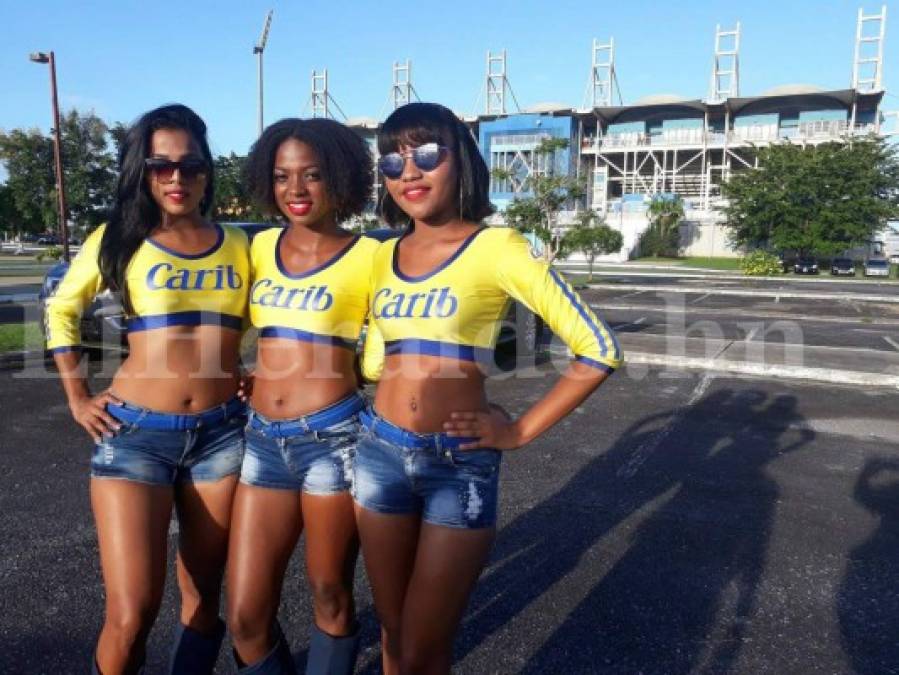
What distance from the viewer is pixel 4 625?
128 inches

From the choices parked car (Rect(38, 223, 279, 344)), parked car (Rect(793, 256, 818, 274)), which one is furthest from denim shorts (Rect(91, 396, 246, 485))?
parked car (Rect(793, 256, 818, 274))

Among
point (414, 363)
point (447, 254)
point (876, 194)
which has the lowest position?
point (414, 363)

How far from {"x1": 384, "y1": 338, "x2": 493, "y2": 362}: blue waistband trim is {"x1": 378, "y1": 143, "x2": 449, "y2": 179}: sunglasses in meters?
0.55

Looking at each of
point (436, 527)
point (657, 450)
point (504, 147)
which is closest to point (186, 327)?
point (436, 527)

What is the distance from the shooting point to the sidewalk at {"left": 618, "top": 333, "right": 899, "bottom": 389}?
370 inches

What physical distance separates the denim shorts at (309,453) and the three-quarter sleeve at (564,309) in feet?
2.46

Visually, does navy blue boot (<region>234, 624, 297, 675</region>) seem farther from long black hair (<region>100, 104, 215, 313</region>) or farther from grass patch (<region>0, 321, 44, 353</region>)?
grass patch (<region>0, 321, 44, 353</region>)

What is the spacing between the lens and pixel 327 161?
8.62 feet

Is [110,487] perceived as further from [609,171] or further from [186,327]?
[609,171]

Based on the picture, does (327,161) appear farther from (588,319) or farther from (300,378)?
(588,319)

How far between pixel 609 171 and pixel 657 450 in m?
71.6

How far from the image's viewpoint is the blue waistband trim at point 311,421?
2404mm

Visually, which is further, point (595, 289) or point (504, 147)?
point (504, 147)

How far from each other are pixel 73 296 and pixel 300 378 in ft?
2.99
